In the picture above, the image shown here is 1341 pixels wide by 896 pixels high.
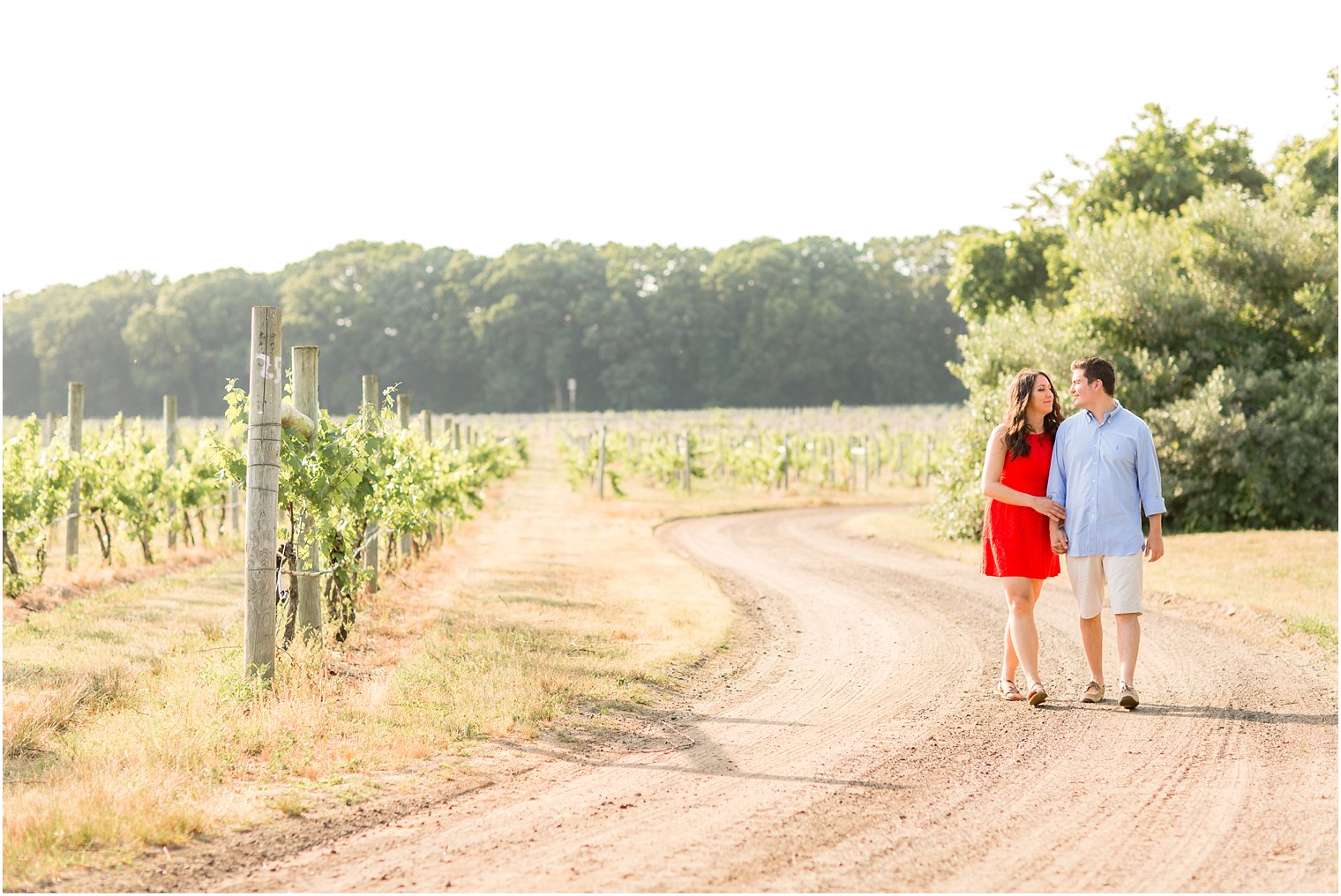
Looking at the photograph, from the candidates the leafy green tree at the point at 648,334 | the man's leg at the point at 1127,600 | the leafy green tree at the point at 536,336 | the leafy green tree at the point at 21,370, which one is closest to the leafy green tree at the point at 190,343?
the leafy green tree at the point at 21,370

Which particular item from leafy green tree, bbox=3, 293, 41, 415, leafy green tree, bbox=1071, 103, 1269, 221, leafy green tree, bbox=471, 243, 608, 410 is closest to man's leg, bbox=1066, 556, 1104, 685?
leafy green tree, bbox=1071, 103, 1269, 221

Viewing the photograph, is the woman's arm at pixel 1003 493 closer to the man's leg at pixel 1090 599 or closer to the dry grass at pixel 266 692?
the man's leg at pixel 1090 599

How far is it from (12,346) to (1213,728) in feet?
352

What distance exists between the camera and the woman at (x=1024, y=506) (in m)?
6.31

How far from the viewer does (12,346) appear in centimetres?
9562

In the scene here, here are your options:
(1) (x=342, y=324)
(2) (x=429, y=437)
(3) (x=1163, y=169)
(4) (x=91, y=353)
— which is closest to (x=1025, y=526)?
(2) (x=429, y=437)

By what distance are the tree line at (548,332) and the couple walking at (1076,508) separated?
8219 cm

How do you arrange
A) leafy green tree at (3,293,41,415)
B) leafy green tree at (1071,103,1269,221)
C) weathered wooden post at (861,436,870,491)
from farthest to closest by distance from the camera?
leafy green tree at (3,293,41,415) < weathered wooden post at (861,436,870,491) < leafy green tree at (1071,103,1269,221)

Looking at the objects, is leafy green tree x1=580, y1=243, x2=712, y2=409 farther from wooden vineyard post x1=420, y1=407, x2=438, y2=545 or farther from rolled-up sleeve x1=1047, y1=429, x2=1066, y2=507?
rolled-up sleeve x1=1047, y1=429, x2=1066, y2=507

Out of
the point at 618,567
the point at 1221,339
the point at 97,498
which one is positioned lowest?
the point at 618,567

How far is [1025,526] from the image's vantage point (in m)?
6.37

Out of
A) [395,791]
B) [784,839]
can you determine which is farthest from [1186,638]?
[395,791]

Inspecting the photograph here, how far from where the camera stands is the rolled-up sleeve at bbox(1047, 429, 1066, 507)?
20.9 ft

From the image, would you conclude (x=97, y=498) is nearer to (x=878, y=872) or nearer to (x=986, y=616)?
(x=986, y=616)
